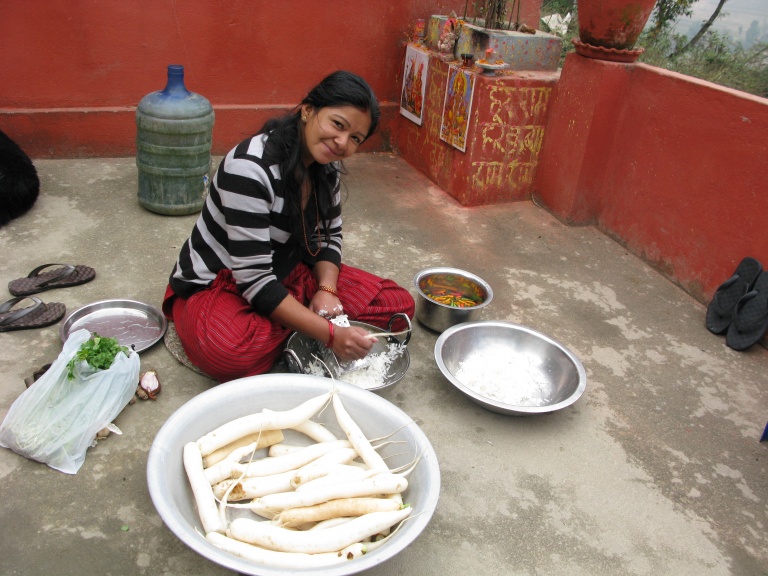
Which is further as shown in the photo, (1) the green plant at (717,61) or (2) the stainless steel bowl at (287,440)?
(1) the green plant at (717,61)

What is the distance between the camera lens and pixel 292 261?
2.57m

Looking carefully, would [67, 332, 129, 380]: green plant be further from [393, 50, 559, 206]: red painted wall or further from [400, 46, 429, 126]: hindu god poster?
[400, 46, 429, 126]: hindu god poster

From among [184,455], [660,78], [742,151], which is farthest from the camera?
[660,78]

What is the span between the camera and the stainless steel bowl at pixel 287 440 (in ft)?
4.87

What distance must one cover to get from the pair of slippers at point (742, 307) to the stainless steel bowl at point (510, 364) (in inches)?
44.3

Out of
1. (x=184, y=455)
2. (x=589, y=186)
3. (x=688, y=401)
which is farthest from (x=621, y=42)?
(x=184, y=455)

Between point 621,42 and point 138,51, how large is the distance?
3.17 meters

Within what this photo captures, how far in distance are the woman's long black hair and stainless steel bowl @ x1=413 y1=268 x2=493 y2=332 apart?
75 cm

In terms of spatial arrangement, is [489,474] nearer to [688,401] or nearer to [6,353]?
[688,401]

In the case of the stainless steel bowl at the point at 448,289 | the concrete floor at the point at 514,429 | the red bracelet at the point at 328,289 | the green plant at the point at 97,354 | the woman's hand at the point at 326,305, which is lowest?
the concrete floor at the point at 514,429

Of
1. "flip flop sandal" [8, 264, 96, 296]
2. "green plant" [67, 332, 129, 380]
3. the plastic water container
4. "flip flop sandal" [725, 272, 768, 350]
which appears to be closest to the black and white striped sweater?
"green plant" [67, 332, 129, 380]

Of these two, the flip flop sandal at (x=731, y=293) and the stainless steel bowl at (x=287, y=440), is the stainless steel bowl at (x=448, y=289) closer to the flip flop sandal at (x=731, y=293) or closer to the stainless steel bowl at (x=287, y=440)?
the stainless steel bowl at (x=287, y=440)

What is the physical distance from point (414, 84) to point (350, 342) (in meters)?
3.14

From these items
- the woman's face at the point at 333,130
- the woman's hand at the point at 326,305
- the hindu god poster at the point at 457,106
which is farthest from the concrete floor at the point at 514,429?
the woman's face at the point at 333,130
